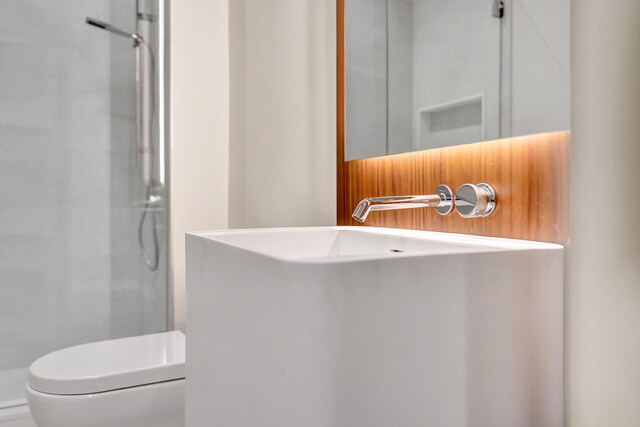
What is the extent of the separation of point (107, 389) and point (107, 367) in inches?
2.7

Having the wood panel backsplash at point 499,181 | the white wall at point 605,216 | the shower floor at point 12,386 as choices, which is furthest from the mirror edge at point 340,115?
the shower floor at point 12,386

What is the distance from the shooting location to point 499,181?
35.9 inches

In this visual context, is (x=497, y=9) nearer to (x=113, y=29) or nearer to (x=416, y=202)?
(x=416, y=202)

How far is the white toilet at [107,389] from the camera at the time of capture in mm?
1176

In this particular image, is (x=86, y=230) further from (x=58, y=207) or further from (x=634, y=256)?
(x=634, y=256)

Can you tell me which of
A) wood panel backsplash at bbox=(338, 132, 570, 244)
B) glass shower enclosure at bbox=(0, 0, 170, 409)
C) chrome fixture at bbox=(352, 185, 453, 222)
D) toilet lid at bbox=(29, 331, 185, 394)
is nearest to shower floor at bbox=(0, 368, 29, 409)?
glass shower enclosure at bbox=(0, 0, 170, 409)

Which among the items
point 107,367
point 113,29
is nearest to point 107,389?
point 107,367

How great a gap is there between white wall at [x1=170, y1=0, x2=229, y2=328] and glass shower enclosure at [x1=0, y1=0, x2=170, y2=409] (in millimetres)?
69

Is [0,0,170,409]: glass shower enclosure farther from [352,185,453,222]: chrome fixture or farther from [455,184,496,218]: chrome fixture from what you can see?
[455,184,496,218]: chrome fixture

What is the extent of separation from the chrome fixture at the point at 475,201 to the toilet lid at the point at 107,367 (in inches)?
33.3

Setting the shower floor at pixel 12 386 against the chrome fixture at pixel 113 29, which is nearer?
the shower floor at pixel 12 386

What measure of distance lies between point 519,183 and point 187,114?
51.4 inches

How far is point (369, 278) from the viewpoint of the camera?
1.90 feet

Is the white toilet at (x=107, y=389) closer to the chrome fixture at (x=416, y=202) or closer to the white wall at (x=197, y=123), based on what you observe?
the white wall at (x=197, y=123)
